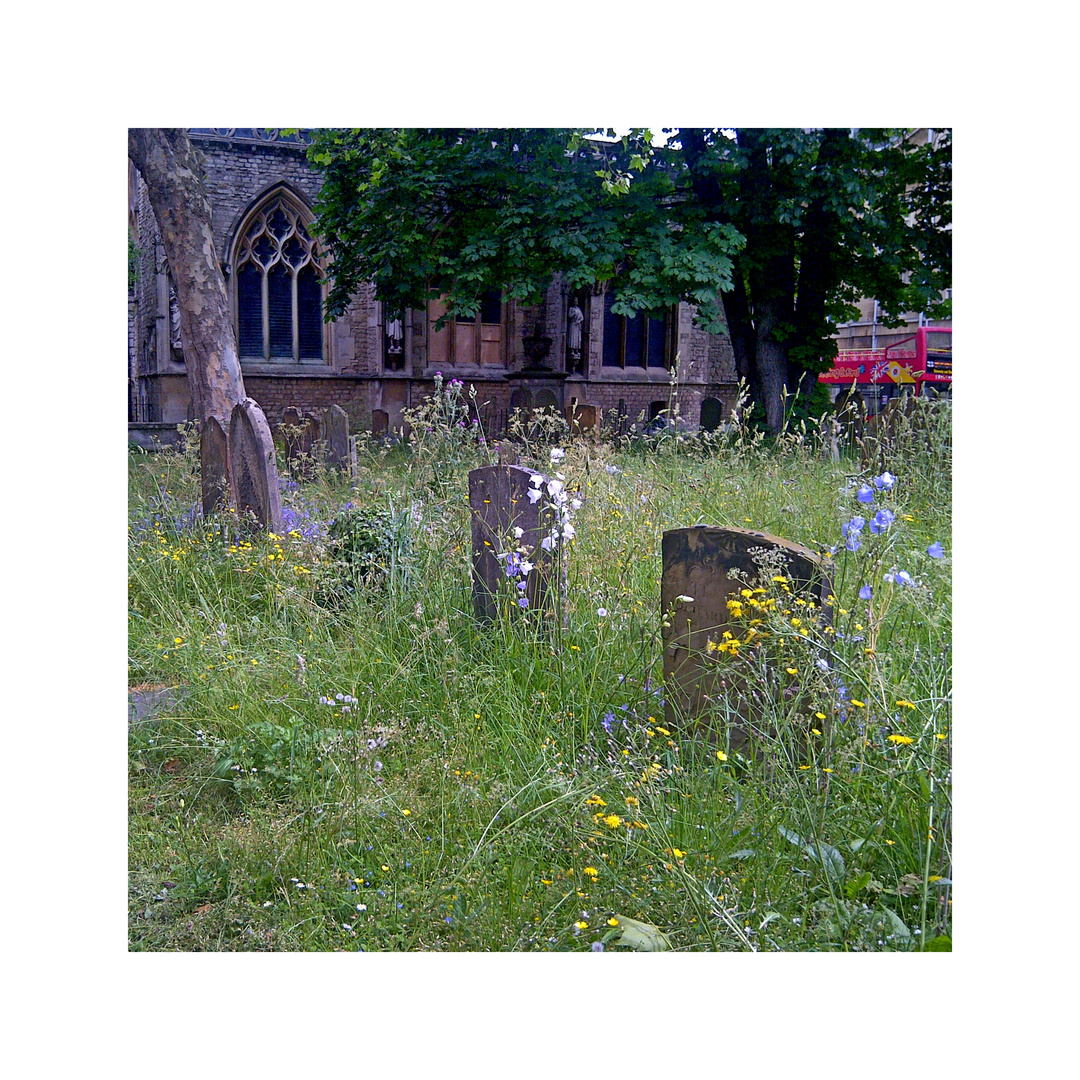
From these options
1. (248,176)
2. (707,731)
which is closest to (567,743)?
(707,731)

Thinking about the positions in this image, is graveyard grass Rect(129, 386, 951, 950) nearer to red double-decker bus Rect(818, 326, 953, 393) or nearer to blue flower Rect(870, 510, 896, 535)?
blue flower Rect(870, 510, 896, 535)

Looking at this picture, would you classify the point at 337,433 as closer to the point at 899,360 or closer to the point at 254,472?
the point at 254,472

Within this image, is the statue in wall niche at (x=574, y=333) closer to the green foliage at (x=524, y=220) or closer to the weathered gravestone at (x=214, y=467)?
the green foliage at (x=524, y=220)

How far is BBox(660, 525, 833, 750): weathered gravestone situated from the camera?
2.61 metres

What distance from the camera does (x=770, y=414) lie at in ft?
39.2

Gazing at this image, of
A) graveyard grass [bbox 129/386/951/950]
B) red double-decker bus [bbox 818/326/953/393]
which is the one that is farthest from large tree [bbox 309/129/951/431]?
graveyard grass [bbox 129/386/951/950]

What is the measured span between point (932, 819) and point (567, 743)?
1105 mm

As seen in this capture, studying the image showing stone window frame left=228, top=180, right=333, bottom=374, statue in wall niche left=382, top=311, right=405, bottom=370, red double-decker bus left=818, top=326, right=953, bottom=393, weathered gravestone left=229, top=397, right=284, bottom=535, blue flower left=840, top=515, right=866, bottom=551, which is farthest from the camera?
statue in wall niche left=382, top=311, right=405, bottom=370

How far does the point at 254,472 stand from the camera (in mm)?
5379

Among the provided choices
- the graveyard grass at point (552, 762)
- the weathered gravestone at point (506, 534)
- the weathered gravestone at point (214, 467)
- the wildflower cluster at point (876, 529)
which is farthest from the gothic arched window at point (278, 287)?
the wildflower cluster at point (876, 529)

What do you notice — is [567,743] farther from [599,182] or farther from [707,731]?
[599,182]

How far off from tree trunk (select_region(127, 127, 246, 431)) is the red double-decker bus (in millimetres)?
4831

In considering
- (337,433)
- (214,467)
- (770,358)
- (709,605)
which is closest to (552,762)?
(709,605)

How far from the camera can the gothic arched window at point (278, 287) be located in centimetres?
1844
